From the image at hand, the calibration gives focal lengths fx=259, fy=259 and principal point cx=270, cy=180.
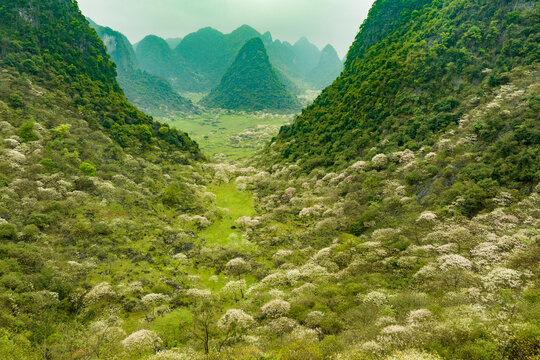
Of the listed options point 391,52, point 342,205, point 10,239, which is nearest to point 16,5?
point 10,239

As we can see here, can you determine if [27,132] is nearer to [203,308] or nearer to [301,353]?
[203,308]

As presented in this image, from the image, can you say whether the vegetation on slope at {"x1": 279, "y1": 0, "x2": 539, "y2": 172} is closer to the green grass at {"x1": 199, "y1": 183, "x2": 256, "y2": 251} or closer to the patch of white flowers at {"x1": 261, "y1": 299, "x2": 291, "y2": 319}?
the green grass at {"x1": 199, "y1": 183, "x2": 256, "y2": 251}

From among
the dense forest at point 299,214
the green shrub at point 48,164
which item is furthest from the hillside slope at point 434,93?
the green shrub at point 48,164

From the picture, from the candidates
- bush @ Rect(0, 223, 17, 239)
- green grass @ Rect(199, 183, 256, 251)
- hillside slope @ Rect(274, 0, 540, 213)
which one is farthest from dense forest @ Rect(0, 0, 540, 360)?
green grass @ Rect(199, 183, 256, 251)

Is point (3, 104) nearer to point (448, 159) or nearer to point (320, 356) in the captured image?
point (320, 356)

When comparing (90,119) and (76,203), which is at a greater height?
(90,119)

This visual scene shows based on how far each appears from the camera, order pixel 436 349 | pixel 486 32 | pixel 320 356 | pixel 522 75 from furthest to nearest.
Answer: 1. pixel 486 32
2. pixel 522 75
3. pixel 320 356
4. pixel 436 349

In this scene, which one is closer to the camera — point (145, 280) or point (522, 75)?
point (145, 280)

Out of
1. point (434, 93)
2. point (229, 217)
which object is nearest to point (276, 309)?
point (229, 217)
